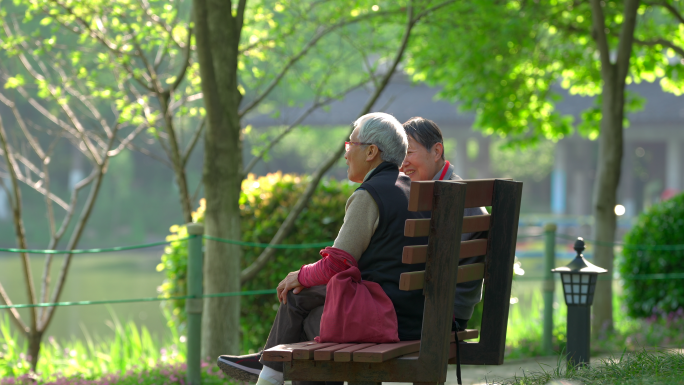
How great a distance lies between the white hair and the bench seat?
0.70 meters

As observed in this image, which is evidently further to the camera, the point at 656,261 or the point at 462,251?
the point at 656,261

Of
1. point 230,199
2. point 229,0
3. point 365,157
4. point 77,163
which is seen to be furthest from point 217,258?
point 77,163

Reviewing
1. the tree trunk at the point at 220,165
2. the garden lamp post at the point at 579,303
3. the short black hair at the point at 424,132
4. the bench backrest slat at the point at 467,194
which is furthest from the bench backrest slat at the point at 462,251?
the tree trunk at the point at 220,165

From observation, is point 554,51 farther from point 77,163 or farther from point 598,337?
point 77,163

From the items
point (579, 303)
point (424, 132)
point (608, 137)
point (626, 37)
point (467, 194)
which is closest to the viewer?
point (467, 194)

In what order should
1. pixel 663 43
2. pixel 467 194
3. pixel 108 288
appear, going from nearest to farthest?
pixel 467 194 → pixel 663 43 → pixel 108 288

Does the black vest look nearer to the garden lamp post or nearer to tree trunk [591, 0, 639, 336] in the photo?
the garden lamp post

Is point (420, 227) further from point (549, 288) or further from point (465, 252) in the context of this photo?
point (549, 288)

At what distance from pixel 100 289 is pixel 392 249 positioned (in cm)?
1813

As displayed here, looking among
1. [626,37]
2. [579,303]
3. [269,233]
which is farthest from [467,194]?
[626,37]

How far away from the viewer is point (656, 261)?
286 inches

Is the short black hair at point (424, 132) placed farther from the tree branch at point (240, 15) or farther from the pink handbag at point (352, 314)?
the tree branch at point (240, 15)

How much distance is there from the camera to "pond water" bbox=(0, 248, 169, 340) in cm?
1227

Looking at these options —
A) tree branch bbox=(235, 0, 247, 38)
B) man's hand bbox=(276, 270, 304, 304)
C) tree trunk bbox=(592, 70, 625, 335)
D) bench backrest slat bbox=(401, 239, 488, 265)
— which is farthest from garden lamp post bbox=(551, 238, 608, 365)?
tree trunk bbox=(592, 70, 625, 335)
